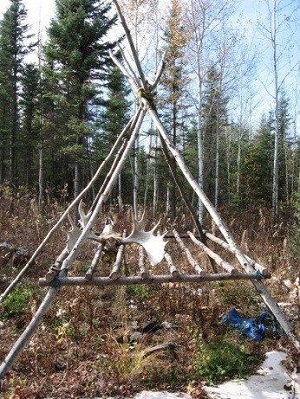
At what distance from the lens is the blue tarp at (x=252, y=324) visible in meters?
5.15

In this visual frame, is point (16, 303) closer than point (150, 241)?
No

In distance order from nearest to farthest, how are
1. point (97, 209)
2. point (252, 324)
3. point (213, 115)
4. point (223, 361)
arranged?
point (97, 209) < point (223, 361) < point (252, 324) < point (213, 115)

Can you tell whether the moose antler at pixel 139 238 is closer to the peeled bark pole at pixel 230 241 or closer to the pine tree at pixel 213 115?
the peeled bark pole at pixel 230 241

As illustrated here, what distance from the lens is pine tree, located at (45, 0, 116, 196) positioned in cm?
1564

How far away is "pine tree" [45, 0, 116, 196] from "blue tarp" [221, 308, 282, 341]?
435 inches

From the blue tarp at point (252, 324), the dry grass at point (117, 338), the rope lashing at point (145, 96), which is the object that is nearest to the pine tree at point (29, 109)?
the dry grass at point (117, 338)

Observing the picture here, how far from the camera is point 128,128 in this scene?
506 centimetres

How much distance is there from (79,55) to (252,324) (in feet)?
43.9

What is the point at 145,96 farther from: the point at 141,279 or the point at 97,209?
the point at 141,279

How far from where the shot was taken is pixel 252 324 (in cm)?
523

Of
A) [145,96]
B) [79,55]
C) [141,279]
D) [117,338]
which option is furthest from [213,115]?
[141,279]

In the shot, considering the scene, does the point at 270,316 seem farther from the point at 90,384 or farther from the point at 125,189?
the point at 125,189

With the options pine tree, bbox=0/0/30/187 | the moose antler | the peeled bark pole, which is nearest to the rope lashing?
the peeled bark pole

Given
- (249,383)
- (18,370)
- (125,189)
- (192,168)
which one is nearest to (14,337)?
(18,370)
